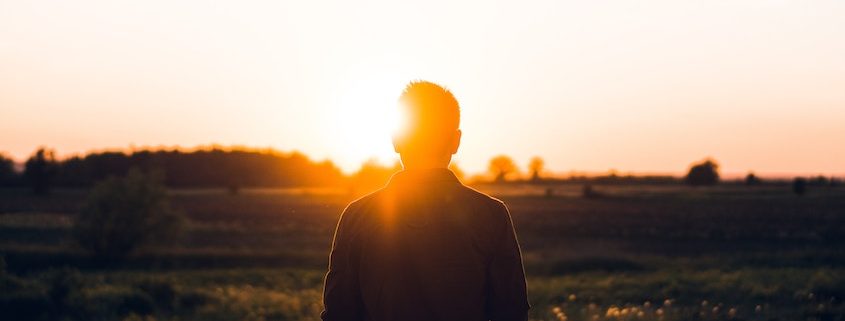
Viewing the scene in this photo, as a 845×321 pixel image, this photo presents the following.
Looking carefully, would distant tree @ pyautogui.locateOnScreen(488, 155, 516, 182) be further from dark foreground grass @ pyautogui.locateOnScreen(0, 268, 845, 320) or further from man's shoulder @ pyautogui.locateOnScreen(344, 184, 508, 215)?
man's shoulder @ pyautogui.locateOnScreen(344, 184, 508, 215)

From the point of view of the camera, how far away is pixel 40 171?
77.1 meters

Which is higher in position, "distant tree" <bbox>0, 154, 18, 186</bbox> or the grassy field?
"distant tree" <bbox>0, 154, 18, 186</bbox>

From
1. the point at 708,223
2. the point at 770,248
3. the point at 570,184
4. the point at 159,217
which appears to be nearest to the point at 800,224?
the point at 708,223

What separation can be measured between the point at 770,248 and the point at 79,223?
3691 centimetres

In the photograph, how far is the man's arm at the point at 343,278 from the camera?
3.65 meters

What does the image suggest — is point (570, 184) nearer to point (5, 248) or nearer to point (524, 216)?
point (524, 216)

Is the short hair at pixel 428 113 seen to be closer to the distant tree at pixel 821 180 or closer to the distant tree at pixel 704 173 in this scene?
the distant tree at pixel 821 180

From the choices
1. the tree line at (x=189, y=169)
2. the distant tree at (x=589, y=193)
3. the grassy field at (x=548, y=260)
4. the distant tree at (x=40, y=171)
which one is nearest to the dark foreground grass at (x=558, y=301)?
the grassy field at (x=548, y=260)

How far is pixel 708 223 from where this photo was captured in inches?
2832

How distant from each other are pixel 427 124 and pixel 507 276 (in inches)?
25.3

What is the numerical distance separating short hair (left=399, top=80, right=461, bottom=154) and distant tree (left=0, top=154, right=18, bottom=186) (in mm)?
84279

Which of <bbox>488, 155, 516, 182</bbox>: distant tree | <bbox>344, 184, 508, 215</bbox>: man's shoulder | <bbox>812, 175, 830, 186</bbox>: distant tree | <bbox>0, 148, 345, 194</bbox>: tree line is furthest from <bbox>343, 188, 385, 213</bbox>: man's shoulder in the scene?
<bbox>488, 155, 516, 182</bbox>: distant tree

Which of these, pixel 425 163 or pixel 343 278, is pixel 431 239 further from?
pixel 343 278

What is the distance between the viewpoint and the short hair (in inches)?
140
